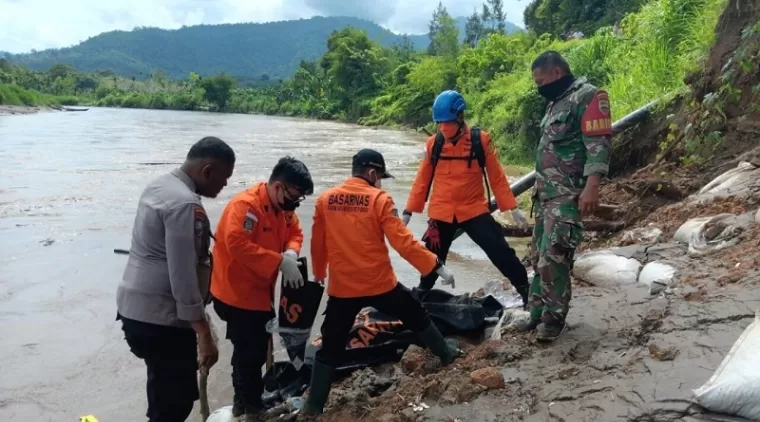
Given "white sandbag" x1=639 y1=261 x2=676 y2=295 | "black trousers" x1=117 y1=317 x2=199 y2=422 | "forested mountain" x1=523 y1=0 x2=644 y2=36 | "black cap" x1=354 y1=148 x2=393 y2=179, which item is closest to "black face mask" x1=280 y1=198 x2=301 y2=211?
"black cap" x1=354 y1=148 x2=393 y2=179

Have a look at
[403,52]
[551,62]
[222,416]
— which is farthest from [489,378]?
[403,52]

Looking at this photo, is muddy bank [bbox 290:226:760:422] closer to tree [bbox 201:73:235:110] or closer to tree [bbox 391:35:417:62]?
tree [bbox 391:35:417:62]

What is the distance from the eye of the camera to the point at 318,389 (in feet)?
11.1

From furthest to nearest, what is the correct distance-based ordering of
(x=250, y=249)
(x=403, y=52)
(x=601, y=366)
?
(x=403, y=52)
(x=250, y=249)
(x=601, y=366)

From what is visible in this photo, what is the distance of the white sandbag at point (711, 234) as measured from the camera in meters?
4.28

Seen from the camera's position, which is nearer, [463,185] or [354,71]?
[463,185]

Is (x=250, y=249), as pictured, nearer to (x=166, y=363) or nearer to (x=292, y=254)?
(x=292, y=254)

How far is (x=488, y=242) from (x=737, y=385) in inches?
88.5

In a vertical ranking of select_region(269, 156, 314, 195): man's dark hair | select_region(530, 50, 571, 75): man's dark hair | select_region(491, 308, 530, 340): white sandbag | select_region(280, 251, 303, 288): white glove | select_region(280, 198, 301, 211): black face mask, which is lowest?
select_region(491, 308, 530, 340): white sandbag

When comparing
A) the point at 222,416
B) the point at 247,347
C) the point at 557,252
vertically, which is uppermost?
the point at 557,252

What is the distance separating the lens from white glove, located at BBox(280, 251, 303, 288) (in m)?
3.30

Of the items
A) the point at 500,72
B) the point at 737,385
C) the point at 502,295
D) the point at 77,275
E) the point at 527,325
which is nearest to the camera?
the point at 737,385

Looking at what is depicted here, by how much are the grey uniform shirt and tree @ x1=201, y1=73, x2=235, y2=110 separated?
8317cm

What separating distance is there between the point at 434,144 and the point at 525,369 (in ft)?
6.39
